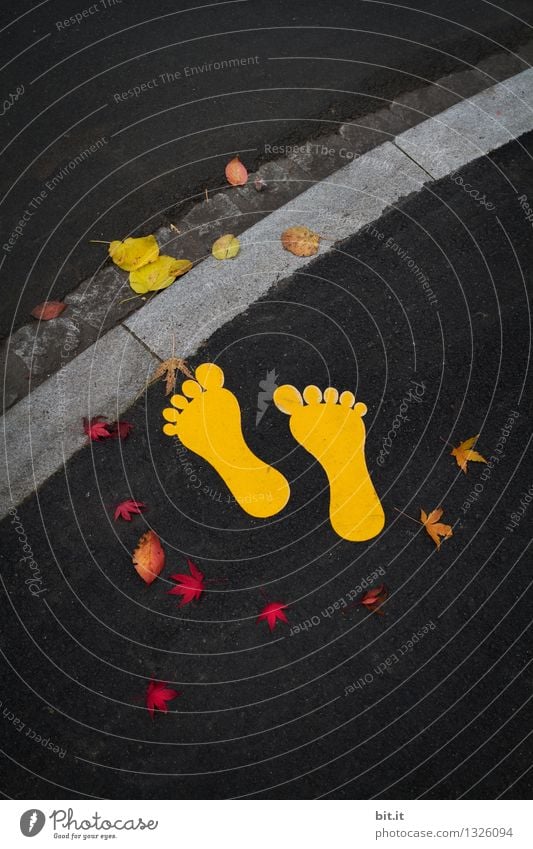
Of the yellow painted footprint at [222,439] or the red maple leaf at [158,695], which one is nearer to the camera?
the red maple leaf at [158,695]

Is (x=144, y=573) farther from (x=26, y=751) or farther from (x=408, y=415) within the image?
(x=408, y=415)

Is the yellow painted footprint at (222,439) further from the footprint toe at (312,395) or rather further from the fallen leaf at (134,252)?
the fallen leaf at (134,252)

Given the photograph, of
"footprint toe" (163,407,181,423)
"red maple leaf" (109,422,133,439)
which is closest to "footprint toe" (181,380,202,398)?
"footprint toe" (163,407,181,423)

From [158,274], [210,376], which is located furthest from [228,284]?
[210,376]

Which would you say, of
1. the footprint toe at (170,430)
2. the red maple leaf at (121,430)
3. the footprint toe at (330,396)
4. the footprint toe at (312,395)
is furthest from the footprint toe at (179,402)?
the footprint toe at (330,396)

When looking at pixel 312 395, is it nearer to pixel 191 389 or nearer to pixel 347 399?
pixel 347 399
